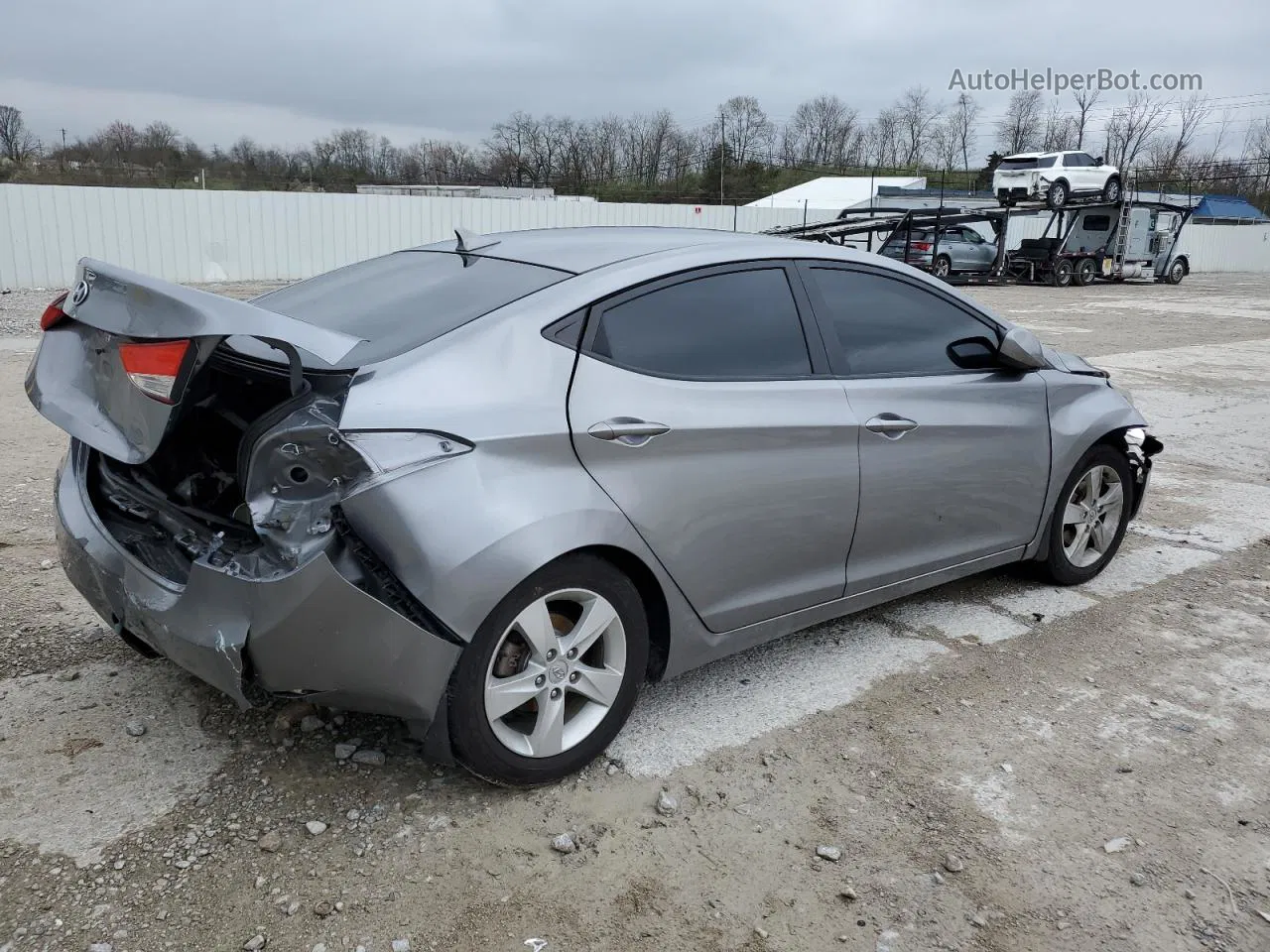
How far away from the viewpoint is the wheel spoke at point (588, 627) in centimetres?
283

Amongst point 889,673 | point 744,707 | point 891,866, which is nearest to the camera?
point 891,866

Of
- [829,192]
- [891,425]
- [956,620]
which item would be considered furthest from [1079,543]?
[829,192]

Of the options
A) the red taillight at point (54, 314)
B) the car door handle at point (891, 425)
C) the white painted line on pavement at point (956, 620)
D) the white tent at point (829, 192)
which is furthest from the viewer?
the white tent at point (829, 192)

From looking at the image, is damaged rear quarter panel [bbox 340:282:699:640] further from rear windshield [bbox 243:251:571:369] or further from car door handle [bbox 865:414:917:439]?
car door handle [bbox 865:414:917:439]

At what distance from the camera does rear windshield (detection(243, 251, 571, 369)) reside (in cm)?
288

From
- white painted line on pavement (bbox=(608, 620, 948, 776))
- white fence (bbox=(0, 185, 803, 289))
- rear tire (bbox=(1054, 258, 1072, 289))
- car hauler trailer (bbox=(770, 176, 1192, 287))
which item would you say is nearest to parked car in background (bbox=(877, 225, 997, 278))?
car hauler trailer (bbox=(770, 176, 1192, 287))

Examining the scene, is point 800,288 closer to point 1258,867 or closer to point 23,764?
point 1258,867

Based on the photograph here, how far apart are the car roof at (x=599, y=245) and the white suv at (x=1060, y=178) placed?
2753cm

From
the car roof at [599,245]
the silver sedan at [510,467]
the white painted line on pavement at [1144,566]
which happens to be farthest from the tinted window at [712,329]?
the white painted line on pavement at [1144,566]

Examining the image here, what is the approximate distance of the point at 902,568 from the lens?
380cm

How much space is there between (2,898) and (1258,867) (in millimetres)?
3145

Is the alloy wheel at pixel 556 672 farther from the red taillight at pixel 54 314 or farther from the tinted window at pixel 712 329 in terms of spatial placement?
the red taillight at pixel 54 314

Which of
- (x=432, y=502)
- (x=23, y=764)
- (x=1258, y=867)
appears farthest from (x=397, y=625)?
(x=1258, y=867)

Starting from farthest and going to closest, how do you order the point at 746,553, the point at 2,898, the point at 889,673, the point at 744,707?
the point at 889,673 → the point at 744,707 → the point at 746,553 → the point at 2,898
